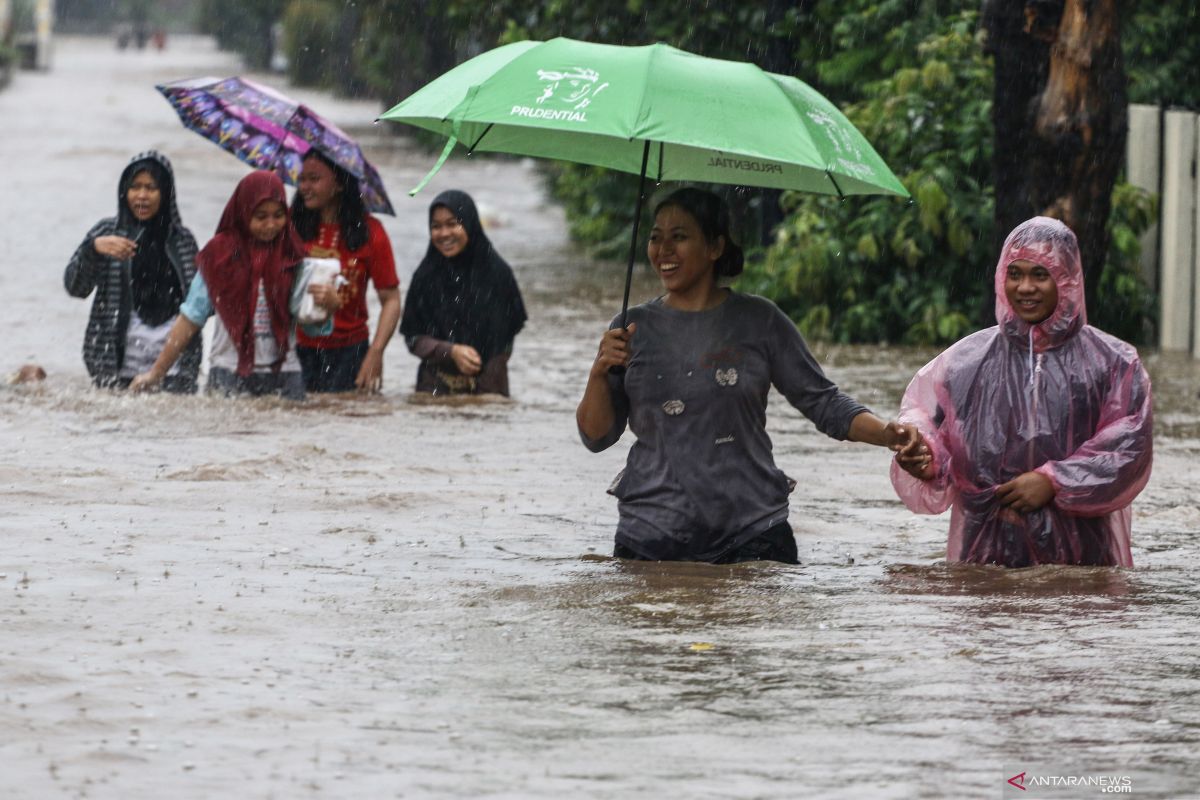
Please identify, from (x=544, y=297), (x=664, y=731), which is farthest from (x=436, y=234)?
(x=544, y=297)

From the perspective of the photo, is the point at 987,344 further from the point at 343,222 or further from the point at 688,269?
the point at 343,222

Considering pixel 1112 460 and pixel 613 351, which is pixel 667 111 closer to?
pixel 613 351

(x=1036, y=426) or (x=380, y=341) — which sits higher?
(x=1036, y=426)

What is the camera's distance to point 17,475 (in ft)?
29.6

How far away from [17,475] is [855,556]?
3632mm

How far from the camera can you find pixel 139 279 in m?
11.0

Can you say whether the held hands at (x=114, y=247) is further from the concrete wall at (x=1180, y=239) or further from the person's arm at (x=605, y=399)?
the concrete wall at (x=1180, y=239)

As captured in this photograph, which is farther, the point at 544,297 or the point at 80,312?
the point at 544,297

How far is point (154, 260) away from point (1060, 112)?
207 inches

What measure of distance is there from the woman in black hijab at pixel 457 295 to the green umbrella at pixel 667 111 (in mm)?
3642

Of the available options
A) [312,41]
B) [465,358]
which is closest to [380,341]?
[465,358]

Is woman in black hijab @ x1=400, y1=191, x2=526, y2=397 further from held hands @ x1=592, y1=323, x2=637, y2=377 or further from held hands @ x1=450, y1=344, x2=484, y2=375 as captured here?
held hands @ x1=592, y1=323, x2=637, y2=377

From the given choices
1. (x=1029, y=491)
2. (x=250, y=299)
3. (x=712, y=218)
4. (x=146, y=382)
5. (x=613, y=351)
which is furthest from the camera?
(x=146, y=382)

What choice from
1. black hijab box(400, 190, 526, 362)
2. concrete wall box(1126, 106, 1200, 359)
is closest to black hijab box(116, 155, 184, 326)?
black hijab box(400, 190, 526, 362)
